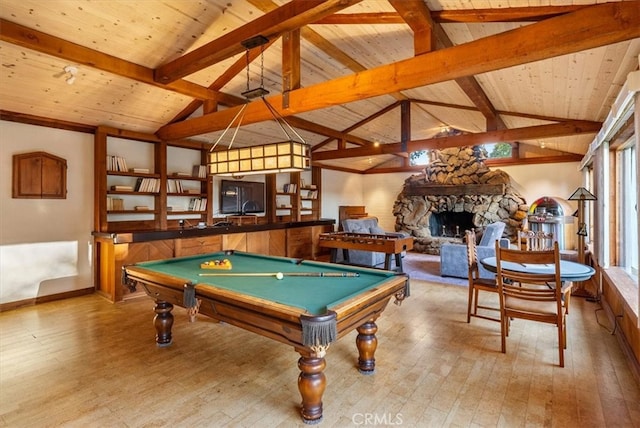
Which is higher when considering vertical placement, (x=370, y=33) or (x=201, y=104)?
(x=370, y=33)

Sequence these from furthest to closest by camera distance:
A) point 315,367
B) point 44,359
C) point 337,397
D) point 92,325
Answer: point 92,325 → point 44,359 → point 337,397 → point 315,367

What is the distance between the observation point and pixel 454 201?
28.9ft

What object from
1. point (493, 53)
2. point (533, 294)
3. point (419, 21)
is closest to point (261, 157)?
point (419, 21)

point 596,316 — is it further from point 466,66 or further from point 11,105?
point 11,105

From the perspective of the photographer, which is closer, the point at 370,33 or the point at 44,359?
the point at 44,359

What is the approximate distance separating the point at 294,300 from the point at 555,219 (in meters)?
7.67

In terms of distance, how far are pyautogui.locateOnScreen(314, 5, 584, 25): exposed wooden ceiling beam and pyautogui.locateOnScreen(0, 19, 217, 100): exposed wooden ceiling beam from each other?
7.43 ft

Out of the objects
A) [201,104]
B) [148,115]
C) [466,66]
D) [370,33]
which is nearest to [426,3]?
[466,66]

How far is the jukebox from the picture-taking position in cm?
730

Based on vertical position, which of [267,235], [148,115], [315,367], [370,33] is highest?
[370,33]

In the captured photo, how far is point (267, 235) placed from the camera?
6309mm

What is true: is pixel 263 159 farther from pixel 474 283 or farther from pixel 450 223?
pixel 450 223

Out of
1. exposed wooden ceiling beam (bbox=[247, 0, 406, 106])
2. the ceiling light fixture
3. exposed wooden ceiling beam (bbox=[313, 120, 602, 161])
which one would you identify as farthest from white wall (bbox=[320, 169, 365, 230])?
the ceiling light fixture

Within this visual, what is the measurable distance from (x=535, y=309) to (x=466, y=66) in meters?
2.17
